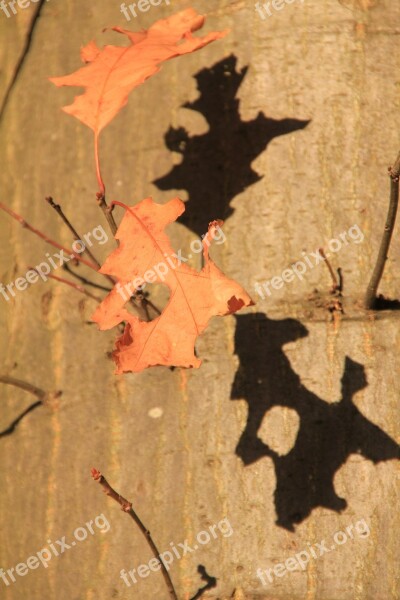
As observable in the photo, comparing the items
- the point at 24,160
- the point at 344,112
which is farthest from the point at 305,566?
→ the point at 24,160

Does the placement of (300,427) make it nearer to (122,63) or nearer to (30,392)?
(30,392)

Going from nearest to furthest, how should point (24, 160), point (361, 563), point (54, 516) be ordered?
point (361, 563) < point (54, 516) < point (24, 160)

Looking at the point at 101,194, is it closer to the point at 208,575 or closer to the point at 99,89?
the point at 99,89

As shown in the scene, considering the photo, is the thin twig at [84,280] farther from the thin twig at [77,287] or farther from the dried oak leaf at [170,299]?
the dried oak leaf at [170,299]

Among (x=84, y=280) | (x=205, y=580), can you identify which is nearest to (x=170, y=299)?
(x=84, y=280)

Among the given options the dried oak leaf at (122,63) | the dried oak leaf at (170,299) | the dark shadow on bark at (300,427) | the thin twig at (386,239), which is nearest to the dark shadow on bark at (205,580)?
the dark shadow on bark at (300,427)

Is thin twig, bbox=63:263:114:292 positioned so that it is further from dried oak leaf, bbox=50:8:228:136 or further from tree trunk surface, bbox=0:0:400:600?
dried oak leaf, bbox=50:8:228:136

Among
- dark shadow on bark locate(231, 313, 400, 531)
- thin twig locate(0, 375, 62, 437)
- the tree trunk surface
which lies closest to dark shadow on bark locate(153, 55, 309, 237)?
the tree trunk surface
